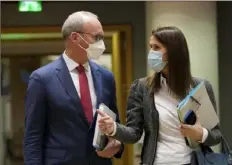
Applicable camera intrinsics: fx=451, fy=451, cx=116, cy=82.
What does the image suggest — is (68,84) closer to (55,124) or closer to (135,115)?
(55,124)

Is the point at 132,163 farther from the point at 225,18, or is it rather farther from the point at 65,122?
the point at 65,122

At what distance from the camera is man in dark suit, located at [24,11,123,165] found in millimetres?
2033

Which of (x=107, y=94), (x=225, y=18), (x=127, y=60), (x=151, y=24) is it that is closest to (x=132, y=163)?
(x=127, y=60)

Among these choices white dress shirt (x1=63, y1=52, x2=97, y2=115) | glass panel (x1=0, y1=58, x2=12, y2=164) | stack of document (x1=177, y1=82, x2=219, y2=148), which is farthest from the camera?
glass panel (x1=0, y1=58, x2=12, y2=164)

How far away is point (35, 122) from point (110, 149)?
0.36 meters

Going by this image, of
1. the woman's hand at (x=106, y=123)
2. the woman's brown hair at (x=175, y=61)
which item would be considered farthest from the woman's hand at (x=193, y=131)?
the woman's hand at (x=106, y=123)

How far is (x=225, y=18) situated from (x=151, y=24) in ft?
2.91

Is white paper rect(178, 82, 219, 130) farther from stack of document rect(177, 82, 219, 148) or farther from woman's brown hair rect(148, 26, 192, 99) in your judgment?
woman's brown hair rect(148, 26, 192, 99)

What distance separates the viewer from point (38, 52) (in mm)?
6012

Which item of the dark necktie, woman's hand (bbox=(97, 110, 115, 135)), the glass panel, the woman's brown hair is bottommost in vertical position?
the glass panel

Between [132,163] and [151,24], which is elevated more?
[151,24]

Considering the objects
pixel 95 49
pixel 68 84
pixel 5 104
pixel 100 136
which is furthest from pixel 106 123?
pixel 5 104

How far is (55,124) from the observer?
6.77ft

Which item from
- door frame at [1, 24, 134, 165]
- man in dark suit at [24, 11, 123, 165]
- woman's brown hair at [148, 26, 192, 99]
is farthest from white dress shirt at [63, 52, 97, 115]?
door frame at [1, 24, 134, 165]
